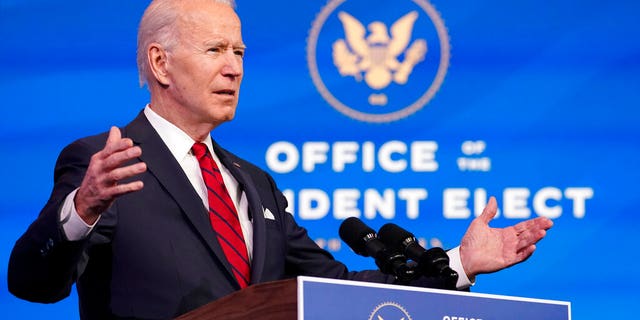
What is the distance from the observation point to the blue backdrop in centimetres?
382

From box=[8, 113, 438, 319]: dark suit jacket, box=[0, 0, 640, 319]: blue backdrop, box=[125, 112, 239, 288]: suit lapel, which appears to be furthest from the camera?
box=[0, 0, 640, 319]: blue backdrop

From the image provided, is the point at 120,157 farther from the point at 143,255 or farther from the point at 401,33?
the point at 401,33

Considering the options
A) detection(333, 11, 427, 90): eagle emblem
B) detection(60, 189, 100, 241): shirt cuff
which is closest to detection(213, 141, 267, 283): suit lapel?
detection(60, 189, 100, 241): shirt cuff

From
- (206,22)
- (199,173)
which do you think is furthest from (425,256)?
(206,22)

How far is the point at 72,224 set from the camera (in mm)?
2012

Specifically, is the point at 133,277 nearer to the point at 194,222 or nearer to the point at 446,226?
the point at 194,222

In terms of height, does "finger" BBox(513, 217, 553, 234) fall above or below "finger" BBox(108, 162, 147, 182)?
above

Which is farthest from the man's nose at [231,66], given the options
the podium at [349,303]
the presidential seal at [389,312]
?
the presidential seal at [389,312]

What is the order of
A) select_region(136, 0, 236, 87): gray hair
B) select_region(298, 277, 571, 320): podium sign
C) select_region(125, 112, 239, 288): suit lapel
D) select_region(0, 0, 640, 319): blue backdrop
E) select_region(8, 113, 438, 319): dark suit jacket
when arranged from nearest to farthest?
select_region(298, 277, 571, 320): podium sign < select_region(8, 113, 438, 319): dark suit jacket < select_region(125, 112, 239, 288): suit lapel < select_region(136, 0, 236, 87): gray hair < select_region(0, 0, 640, 319): blue backdrop

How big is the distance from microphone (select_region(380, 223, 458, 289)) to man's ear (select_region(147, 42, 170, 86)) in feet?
2.81

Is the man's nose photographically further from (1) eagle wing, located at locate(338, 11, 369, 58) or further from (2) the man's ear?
(1) eagle wing, located at locate(338, 11, 369, 58)

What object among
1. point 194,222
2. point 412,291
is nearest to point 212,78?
point 194,222

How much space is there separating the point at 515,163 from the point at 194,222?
1.81 m

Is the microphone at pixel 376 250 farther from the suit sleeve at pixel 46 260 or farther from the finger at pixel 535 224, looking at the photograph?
the suit sleeve at pixel 46 260
